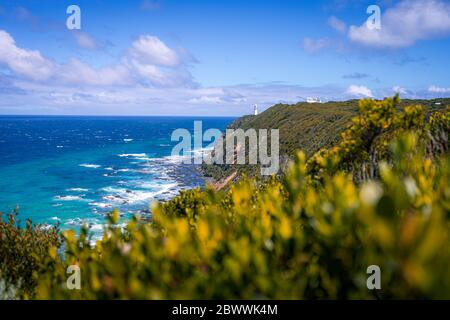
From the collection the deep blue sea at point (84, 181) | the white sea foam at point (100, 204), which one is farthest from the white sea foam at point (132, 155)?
the white sea foam at point (100, 204)

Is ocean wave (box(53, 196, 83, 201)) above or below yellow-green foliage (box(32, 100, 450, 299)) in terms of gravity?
below

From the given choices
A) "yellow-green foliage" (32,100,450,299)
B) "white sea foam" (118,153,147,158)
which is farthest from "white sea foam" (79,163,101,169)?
"yellow-green foliage" (32,100,450,299)

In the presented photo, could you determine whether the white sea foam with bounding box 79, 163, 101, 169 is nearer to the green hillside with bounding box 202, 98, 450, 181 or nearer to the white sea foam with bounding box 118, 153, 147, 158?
the white sea foam with bounding box 118, 153, 147, 158

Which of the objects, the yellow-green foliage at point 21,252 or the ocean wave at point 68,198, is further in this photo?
the ocean wave at point 68,198

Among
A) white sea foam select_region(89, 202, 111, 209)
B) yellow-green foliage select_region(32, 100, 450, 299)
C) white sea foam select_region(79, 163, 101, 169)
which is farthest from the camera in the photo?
white sea foam select_region(79, 163, 101, 169)

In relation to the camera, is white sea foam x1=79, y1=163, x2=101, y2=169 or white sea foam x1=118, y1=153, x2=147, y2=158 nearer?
white sea foam x1=79, y1=163, x2=101, y2=169

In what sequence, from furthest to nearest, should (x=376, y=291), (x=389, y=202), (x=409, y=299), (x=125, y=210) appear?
(x=125, y=210) < (x=376, y=291) < (x=409, y=299) < (x=389, y=202)

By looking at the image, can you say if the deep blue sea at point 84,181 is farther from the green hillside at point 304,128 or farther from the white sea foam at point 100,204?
the green hillside at point 304,128

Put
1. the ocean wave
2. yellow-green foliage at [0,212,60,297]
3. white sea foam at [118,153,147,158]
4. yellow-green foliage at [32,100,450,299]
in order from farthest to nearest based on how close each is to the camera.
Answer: white sea foam at [118,153,147,158], the ocean wave, yellow-green foliage at [0,212,60,297], yellow-green foliage at [32,100,450,299]

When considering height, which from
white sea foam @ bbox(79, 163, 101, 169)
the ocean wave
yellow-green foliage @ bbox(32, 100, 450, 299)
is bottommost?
the ocean wave

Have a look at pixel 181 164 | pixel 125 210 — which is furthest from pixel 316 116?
pixel 125 210
